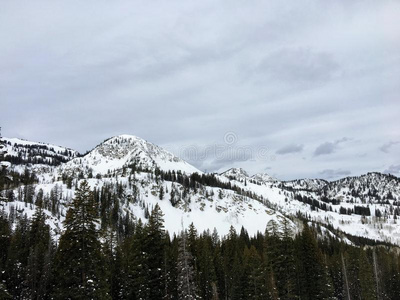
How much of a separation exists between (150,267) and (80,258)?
12042mm

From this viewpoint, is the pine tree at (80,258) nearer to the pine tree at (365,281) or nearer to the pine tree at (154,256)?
the pine tree at (154,256)

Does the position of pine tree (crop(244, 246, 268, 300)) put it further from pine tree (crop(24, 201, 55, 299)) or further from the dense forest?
pine tree (crop(24, 201, 55, 299))

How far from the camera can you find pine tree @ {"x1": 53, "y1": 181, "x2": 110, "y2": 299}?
2477cm

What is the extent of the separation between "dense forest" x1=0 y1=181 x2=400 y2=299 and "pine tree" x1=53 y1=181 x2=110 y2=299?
0.26 ft

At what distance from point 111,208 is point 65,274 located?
582 feet

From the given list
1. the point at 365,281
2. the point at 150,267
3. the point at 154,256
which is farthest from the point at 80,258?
the point at 365,281

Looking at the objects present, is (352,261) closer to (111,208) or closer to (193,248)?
(193,248)

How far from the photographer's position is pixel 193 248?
60188 millimetres

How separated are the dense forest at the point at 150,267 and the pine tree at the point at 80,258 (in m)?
0.08

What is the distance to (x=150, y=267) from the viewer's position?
35562 millimetres

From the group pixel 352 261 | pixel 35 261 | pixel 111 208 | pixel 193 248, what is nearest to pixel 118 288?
pixel 35 261

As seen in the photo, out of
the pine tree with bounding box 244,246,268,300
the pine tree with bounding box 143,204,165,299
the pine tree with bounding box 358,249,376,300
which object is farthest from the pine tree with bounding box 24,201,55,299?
the pine tree with bounding box 358,249,376,300

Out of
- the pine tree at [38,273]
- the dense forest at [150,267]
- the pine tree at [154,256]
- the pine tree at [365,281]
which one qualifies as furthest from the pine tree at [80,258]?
the pine tree at [365,281]

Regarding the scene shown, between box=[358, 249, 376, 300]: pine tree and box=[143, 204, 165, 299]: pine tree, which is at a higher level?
box=[143, 204, 165, 299]: pine tree
